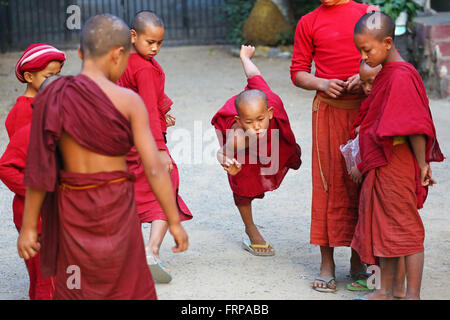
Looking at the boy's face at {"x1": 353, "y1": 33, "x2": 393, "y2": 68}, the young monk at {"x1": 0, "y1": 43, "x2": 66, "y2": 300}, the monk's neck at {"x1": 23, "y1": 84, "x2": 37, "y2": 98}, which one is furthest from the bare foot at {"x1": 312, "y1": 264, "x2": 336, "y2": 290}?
the monk's neck at {"x1": 23, "y1": 84, "x2": 37, "y2": 98}

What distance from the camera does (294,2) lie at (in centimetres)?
1404

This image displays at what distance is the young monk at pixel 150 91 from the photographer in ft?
14.0

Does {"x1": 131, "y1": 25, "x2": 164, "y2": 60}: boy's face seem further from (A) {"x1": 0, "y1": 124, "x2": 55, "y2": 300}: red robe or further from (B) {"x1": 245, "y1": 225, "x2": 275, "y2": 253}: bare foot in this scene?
(B) {"x1": 245, "y1": 225, "x2": 275, "y2": 253}: bare foot

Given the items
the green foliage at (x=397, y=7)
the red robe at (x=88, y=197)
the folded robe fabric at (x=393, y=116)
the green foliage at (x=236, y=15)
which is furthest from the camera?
the green foliage at (x=236, y=15)

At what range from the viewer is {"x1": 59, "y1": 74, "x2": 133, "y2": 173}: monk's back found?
3.03 m

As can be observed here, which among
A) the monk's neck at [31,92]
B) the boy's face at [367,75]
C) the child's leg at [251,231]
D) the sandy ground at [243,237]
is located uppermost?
the boy's face at [367,75]

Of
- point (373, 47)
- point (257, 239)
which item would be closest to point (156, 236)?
point (257, 239)

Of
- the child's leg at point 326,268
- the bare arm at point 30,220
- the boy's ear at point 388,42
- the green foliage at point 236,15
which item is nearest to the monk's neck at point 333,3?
the boy's ear at point 388,42

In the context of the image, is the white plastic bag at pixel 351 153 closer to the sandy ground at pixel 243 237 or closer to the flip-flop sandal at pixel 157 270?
the sandy ground at pixel 243 237

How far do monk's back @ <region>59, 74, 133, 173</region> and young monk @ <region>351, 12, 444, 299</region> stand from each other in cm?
142

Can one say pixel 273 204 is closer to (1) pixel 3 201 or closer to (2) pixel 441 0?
(1) pixel 3 201

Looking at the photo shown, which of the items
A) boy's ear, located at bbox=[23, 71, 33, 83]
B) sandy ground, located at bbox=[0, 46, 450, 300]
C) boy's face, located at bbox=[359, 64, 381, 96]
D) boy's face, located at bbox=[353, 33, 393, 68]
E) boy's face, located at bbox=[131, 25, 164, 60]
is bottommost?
sandy ground, located at bbox=[0, 46, 450, 300]

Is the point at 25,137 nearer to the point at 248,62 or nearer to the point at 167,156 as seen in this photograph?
the point at 167,156

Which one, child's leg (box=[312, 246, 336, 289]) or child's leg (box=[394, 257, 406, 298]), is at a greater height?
child's leg (box=[394, 257, 406, 298])
